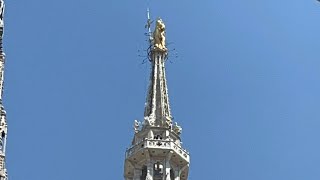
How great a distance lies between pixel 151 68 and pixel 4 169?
28.3 meters

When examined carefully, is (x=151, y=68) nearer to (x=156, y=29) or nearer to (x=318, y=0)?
(x=156, y=29)

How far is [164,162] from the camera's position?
96.2m

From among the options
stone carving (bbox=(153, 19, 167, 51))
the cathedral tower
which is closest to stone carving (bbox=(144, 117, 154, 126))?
the cathedral tower

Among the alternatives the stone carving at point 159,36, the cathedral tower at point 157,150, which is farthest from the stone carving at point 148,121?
the stone carving at point 159,36

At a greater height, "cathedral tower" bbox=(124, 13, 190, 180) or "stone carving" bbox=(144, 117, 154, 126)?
"stone carving" bbox=(144, 117, 154, 126)

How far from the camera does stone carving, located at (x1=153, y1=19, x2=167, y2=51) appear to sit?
112375mm

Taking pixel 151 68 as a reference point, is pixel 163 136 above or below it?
below

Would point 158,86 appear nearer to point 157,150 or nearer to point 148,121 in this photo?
point 148,121

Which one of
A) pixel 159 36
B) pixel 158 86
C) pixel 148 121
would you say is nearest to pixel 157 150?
pixel 148 121

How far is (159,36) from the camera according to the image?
112688 millimetres

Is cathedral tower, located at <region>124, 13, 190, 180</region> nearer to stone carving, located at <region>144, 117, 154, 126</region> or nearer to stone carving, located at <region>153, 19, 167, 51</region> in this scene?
stone carving, located at <region>144, 117, 154, 126</region>

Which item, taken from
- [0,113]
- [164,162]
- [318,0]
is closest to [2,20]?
[0,113]

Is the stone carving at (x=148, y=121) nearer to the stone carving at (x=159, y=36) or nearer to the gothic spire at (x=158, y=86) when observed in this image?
the gothic spire at (x=158, y=86)

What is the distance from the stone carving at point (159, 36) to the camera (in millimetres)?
112375
